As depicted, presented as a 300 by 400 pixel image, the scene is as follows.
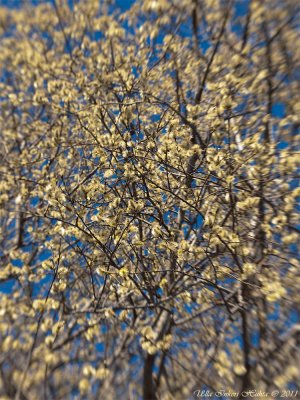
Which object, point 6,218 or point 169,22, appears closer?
point 169,22

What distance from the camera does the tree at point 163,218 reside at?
13.4ft

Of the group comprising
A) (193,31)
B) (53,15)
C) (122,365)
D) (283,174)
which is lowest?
(122,365)

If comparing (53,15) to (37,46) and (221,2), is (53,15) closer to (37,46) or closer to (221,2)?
(37,46)

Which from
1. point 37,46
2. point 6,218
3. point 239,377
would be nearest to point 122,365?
point 239,377

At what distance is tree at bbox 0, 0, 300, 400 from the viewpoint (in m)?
4.10

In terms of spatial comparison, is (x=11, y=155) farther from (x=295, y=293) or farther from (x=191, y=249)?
(x=295, y=293)

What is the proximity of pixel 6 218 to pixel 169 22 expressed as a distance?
606 cm

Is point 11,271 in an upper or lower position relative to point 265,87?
lower

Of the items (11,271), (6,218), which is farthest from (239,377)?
(6,218)

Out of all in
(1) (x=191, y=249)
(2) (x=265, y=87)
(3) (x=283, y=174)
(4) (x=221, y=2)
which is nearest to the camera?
(1) (x=191, y=249)

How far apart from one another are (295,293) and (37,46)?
8601 millimetres

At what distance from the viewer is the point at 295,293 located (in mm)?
4703

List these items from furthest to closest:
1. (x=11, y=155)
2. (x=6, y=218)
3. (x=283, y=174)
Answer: (x=11, y=155), (x=6, y=218), (x=283, y=174)

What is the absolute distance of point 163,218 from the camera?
5539 mm
